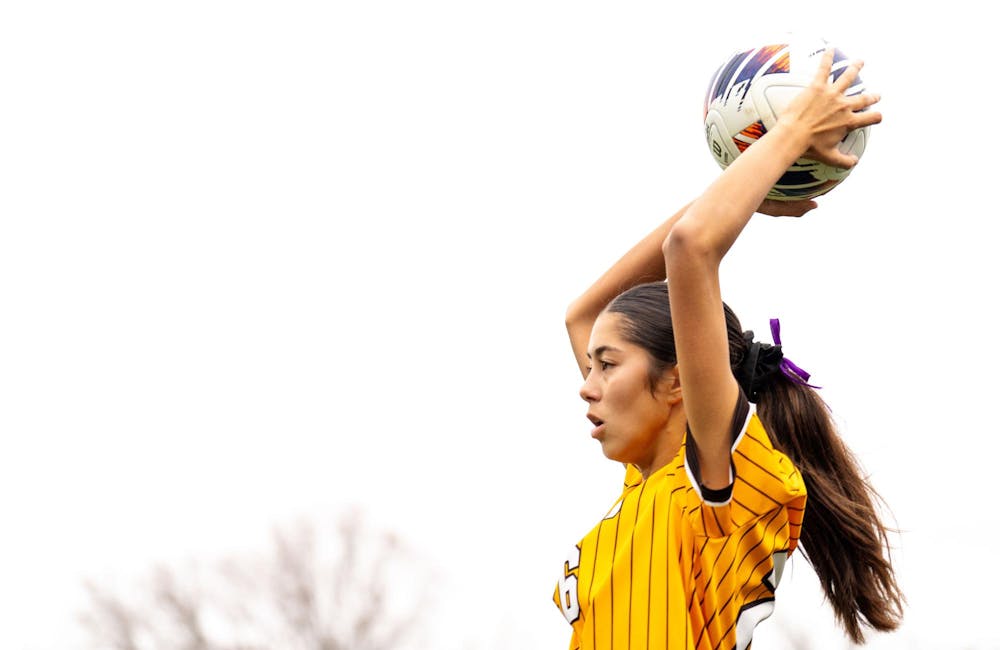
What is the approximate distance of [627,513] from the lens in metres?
3.63

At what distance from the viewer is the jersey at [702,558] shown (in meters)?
3.24

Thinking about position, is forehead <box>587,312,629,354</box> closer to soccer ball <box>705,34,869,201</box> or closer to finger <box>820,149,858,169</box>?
soccer ball <box>705,34,869,201</box>

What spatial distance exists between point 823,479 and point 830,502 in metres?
0.06

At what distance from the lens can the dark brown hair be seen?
362 cm

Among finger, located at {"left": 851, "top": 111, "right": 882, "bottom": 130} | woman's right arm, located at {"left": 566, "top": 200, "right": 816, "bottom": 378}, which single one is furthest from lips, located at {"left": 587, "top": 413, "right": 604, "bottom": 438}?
finger, located at {"left": 851, "top": 111, "right": 882, "bottom": 130}

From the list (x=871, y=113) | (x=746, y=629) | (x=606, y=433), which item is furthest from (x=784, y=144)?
(x=746, y=629)

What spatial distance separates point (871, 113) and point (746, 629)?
4.25 feet

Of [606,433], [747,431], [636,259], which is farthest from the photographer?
[636,259]

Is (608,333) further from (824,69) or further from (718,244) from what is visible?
(824,69)

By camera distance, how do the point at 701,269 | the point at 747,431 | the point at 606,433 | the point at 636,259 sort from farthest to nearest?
the point at 636,259 → the point at 606,433 → the point at 747,431 → the point at 701,269

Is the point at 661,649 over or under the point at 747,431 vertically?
under

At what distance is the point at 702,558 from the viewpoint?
3309 millimetres

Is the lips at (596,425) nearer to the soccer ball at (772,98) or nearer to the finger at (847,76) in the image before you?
the soccer ball at (772,98)

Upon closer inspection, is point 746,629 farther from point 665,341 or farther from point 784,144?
point 784,144
